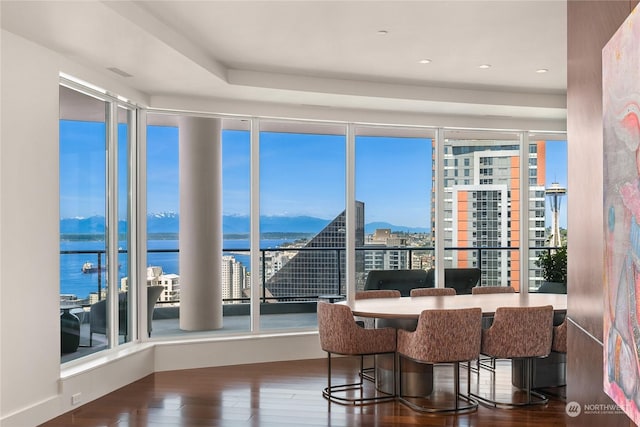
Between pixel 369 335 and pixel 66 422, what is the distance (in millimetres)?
2360

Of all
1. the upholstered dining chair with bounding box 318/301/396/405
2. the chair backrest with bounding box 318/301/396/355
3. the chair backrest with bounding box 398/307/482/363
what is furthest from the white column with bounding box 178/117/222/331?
the chair backrest with bounding box 398/307/482/363

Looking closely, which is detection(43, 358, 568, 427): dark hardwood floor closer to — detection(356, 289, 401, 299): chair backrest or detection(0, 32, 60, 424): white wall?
detection(0, 32, 60, 424): white wall

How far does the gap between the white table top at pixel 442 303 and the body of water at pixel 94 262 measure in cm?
176

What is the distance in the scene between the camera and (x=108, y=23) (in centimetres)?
404

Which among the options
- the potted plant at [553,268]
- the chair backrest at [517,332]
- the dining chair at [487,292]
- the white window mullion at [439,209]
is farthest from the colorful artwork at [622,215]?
the potted plant at [553,268]

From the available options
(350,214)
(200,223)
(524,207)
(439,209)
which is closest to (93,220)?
(200,223)

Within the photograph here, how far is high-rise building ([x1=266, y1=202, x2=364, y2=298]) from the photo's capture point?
24.0ft

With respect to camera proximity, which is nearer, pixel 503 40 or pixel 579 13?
pixel 579 13

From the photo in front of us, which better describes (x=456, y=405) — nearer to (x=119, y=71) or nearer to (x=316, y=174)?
(x=316, y=174)

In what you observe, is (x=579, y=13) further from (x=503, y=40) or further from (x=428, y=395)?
(x=428, y=395)

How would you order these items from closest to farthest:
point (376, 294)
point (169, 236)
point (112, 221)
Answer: point (112, 221) < point (376, 294) < point (169, 236)

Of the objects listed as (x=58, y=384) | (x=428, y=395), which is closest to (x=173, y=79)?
(x=58, y=384)

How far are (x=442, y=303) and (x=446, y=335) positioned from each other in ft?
3.12

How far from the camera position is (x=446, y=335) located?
4789 millimetres
